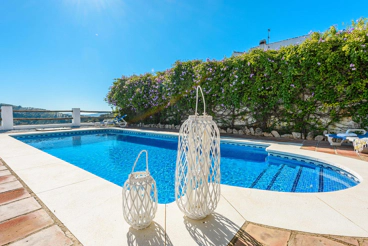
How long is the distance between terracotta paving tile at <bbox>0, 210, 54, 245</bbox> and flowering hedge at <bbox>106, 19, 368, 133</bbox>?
7169 mm

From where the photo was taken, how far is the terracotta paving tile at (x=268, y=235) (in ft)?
4.37

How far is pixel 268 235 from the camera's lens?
1412mm

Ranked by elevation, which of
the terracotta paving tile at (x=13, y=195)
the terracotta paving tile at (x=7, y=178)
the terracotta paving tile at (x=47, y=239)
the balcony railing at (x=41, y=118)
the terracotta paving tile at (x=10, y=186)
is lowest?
the terracotta paving tile at (x=47, y=239)

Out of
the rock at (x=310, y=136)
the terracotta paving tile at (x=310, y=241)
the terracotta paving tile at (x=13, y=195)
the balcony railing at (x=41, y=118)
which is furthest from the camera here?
A: the balcony railing at (x=41, y=118)

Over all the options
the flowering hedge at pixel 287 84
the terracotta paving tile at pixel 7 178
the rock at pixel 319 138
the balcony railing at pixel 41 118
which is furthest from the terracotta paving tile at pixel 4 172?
the balcony railing at pixel 41 118

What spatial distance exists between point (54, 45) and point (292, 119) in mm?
12272

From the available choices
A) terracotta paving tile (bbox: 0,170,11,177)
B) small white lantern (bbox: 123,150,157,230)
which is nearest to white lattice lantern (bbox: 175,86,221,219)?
small white lantern (bbox: 123,150,157,230)

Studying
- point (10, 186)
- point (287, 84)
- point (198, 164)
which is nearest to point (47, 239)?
point (198, 164)

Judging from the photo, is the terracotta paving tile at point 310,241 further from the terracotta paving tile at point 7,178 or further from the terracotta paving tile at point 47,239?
the terracotta paving tile at point 7,178

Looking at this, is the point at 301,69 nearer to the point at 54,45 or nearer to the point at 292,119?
the point at 292,119

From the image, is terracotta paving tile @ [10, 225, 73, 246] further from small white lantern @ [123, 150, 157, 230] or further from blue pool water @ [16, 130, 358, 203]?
blue pool water @ [16, 130, 358, 203]

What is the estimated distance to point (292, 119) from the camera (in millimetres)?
6703

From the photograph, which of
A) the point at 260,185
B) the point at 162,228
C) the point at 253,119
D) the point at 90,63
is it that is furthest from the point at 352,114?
the point at 90,63

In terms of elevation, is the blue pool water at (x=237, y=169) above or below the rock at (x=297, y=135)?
below
